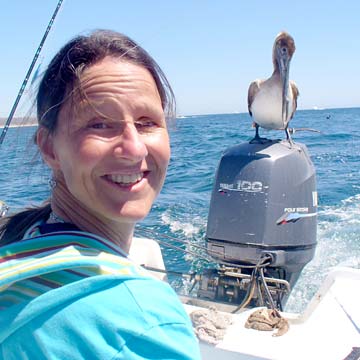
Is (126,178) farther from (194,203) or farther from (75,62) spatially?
(194,203)

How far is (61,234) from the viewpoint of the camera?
2.53 feet

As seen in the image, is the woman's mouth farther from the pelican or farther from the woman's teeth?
the pelican

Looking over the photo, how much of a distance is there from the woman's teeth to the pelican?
2.64 meters

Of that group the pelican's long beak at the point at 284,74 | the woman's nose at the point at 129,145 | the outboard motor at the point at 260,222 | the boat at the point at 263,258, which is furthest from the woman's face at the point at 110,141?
the pelican's long beak at the point at 284,74

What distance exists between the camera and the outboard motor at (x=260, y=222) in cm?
280

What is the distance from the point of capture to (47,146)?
0.93 metres

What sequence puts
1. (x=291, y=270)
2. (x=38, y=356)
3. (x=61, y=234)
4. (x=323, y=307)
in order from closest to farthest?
(x=38, y=356) → (x=61, y=234) → (x=323, y=307) → (x=291, y=270)

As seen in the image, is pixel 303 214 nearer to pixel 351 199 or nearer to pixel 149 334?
pixel 149 334

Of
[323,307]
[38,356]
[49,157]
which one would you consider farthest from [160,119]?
[323,307]

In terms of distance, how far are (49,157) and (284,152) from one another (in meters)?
2.35

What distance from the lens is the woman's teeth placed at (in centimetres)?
87

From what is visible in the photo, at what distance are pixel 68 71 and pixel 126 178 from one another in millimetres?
239

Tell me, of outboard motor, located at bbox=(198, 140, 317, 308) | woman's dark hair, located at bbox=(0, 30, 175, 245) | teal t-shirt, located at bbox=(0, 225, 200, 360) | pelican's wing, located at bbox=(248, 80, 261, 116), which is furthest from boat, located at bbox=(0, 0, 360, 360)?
teal t-shirt, located at bbox=(0, 225, 200, 360)

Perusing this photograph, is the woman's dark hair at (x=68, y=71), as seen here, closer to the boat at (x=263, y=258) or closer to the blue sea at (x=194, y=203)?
the blue sea at (x=194, y=203)
